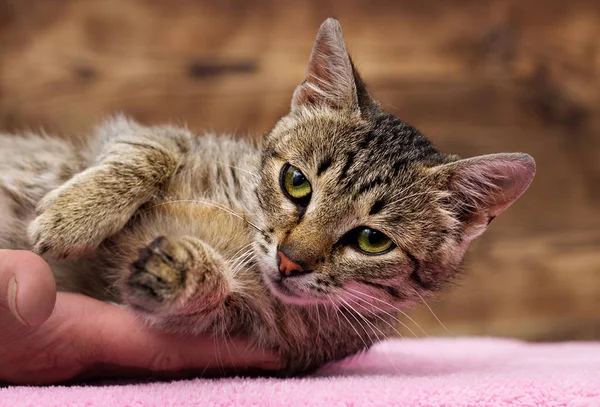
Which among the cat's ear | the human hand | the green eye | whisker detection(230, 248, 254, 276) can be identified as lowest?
the human hand

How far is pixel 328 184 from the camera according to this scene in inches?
42.1

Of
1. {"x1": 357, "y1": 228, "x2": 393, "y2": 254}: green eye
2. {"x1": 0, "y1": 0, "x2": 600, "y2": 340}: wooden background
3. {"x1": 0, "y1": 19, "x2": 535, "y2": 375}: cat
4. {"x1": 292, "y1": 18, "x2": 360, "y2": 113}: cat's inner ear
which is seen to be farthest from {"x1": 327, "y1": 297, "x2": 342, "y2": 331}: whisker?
{"x1": 0, "y1": 0, "x2": 600, "y2": 340}: wooden background

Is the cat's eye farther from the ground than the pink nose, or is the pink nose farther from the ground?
the cat's eye

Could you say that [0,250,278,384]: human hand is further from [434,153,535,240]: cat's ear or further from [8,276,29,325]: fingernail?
[434,153,535,240]: cat's ear

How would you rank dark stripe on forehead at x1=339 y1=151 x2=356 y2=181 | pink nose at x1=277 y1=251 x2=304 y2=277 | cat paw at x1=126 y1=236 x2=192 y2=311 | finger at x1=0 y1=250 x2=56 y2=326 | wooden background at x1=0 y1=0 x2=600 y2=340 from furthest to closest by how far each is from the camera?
wooden background at x1=0 y1=0 x2=600 y2=340 < dark stripe on forehead at x1=339 y1=151 x2=356 y2=181 < pink nose at x1=277 y1=251 x2=304 y2=277 < cat paw at x1=126 y1=236 x2=192 y2=311 < finger at x1=0 y1=250 x2=56 y2=326

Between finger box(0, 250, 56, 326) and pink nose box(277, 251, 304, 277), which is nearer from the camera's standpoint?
finger box(0, 250, 56, 326)

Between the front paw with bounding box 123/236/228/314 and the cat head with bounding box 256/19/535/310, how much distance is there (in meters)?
0.12

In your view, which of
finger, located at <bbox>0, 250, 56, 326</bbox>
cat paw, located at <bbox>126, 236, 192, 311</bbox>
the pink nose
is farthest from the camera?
the pink nose

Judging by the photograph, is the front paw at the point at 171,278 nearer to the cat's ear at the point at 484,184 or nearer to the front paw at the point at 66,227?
the front paw at the point at 66,227

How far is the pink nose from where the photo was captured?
99 cm

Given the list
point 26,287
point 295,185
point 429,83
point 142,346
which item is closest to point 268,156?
point 295,185

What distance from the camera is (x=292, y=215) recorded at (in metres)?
1.06

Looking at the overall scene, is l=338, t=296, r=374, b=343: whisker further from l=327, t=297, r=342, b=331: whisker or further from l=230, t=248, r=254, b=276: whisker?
l=230, t=248, r=254, b=276: whisker

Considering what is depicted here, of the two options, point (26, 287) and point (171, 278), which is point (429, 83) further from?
point (26, 287)
